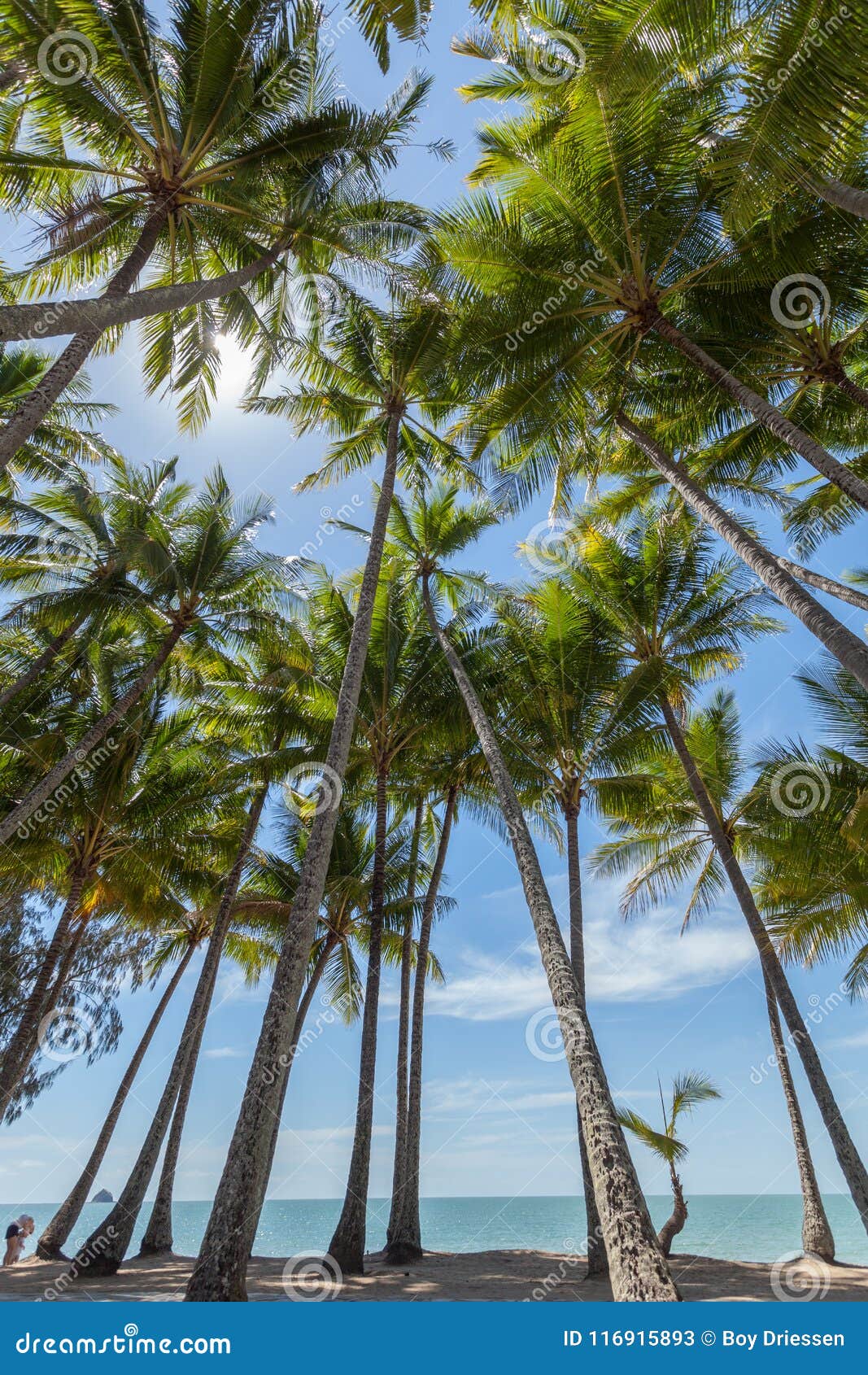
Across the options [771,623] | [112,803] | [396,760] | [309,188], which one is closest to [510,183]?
[309,188]

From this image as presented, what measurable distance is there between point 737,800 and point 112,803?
41.3ft

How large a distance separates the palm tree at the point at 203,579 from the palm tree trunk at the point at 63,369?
18.0 ft

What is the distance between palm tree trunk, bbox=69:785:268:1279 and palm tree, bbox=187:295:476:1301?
18.5 ft

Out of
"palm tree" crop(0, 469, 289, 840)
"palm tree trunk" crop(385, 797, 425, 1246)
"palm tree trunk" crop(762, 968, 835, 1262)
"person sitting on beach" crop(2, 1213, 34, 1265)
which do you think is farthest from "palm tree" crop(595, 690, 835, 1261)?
"person sitting on beach" crop(2, 1213, 34, 1265)

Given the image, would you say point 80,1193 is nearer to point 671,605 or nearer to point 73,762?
point 73,762

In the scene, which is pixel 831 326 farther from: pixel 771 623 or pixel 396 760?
pixel 396 760

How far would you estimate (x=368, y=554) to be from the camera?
11.4m

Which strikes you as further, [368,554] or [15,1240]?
[15,1240]

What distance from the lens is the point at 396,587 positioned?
50.6ft

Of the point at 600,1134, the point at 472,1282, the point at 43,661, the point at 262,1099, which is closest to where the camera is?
the point at 600,1134

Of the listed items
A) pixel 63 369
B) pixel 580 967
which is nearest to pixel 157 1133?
pixel 580 967

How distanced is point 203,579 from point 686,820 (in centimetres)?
1161

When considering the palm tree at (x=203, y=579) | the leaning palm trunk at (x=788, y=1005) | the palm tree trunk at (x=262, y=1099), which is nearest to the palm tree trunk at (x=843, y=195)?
the palm tree trunk at (x=262, y=1099)

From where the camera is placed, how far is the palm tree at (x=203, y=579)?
1332 cm
